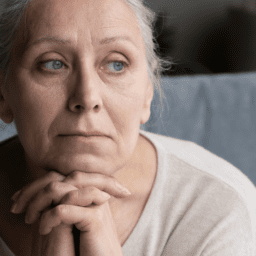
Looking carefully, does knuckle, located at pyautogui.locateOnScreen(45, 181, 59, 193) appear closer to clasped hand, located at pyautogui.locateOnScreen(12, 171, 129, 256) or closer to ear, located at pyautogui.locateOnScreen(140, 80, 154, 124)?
clasped hand, located at pyautogui.locateOnScreen(12, 171, 129, 256)

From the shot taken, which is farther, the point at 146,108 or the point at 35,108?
Result: the point at 146,108

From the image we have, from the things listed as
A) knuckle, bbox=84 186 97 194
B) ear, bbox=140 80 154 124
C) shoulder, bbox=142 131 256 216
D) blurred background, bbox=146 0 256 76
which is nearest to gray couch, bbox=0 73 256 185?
shoulder, bbox=142 131 256 216

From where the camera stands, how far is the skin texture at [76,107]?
2.48 ft

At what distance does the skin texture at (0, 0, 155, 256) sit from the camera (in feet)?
2.48

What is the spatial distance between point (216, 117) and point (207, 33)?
38.1 inches

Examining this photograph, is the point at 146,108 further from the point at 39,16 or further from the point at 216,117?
the point at 216,117

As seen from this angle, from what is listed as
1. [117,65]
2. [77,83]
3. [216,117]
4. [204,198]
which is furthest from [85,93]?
[216,117]

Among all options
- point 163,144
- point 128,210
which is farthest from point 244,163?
point 128,210

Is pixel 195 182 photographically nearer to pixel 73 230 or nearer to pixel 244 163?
pixel 73 230

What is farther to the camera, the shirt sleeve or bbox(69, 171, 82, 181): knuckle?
the shirt sleeve

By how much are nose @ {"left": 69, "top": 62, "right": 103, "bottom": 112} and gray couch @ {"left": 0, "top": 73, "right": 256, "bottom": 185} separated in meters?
0.84

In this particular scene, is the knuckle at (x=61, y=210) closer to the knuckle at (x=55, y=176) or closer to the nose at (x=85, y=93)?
the knuckle at (x=55, y=176)

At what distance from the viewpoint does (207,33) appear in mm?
2324

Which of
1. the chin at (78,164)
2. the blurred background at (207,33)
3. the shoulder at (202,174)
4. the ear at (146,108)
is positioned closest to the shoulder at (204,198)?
the shoulder at (202,174)
